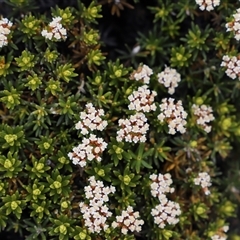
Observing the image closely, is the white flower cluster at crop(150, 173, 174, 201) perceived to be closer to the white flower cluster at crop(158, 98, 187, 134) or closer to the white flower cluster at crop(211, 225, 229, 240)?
the white flower cluster at crop(158, 98, 187, 134)

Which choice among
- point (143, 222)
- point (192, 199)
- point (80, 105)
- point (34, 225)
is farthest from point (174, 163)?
point (34, 225)

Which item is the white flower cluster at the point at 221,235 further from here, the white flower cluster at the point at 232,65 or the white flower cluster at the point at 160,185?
the white flower cluster at the point at 232,65

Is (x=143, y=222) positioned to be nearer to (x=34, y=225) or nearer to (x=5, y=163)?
(x=34, y=225)

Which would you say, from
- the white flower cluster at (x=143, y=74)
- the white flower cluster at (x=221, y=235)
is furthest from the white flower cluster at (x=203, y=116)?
the white flower cluster at (x=221, y=235)

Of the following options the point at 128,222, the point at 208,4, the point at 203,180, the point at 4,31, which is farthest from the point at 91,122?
the point at 208,4

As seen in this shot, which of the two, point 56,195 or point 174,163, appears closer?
point 56,195

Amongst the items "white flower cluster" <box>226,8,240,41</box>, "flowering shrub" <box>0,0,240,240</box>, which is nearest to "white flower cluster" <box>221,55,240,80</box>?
"flowering shrub" <box>0,0,240,240</box>
